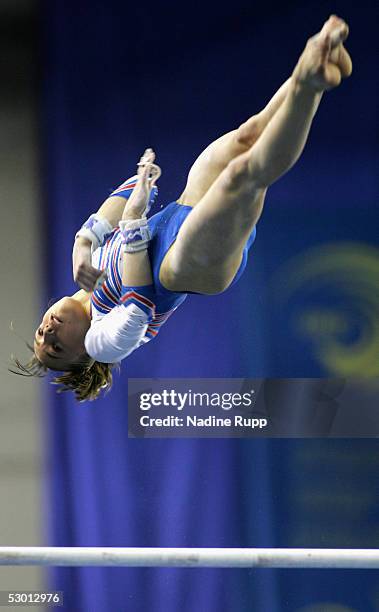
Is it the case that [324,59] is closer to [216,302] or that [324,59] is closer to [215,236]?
[215,236]

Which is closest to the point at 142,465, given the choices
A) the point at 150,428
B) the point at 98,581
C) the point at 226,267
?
the point at 150,428

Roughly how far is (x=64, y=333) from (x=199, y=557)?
809 millimetres

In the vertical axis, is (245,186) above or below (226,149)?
below

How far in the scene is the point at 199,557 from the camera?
2.38 m

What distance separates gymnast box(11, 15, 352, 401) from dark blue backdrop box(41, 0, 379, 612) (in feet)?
4.04

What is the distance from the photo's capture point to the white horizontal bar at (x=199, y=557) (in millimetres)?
2354

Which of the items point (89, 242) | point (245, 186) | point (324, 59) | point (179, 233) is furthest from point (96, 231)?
point (324, 59)

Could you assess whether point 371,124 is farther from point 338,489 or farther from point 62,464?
point 62,464

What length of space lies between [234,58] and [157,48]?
37 cm

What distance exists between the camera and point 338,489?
404 cm

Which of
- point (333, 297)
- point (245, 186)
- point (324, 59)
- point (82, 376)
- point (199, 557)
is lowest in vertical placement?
point (199, 557)

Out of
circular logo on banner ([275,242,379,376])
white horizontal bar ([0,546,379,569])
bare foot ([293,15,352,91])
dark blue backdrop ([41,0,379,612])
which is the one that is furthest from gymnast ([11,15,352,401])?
circular logo on banner ([275,242,379,376])

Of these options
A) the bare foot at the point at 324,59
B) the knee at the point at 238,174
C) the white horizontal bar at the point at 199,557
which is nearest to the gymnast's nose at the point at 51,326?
the white horizontal bar at the point at 199,557

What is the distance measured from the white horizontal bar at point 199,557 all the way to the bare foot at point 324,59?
126 cm
